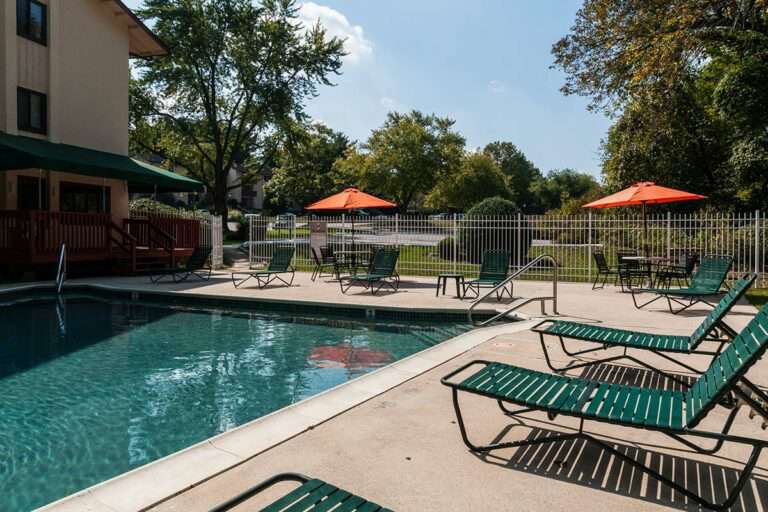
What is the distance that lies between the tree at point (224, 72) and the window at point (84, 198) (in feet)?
34.4

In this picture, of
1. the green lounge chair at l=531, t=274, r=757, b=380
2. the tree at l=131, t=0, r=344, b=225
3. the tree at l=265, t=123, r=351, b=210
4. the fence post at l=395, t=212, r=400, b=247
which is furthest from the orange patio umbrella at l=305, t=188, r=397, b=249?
the tree at l=265, t=123, r=351, b=210

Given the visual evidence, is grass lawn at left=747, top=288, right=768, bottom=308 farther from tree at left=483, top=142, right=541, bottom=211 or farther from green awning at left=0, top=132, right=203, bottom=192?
tree at left=483, top=142, right=541, bottom=211

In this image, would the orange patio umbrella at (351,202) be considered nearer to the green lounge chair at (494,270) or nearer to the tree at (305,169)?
the green lounge chair at (494,270)

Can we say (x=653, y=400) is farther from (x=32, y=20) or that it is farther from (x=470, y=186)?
(x=470, y=186)

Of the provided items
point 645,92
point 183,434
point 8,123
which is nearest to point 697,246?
point 645,92

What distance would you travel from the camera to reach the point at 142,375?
22.2ft

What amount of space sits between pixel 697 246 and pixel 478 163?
3790 centimetres

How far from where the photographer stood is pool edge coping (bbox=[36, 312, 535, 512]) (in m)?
2.96

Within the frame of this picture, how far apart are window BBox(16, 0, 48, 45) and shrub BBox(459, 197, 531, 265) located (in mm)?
14828

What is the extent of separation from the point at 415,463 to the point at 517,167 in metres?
92.5

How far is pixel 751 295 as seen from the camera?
41.1ft

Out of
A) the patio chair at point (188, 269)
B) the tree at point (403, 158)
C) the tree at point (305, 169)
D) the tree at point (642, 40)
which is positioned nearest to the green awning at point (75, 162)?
the patio chair at point (188, 269)

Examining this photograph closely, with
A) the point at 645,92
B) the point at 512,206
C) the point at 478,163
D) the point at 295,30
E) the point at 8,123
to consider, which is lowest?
the point at 512,206

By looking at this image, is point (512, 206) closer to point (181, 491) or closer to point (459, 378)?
point (459, 378)
